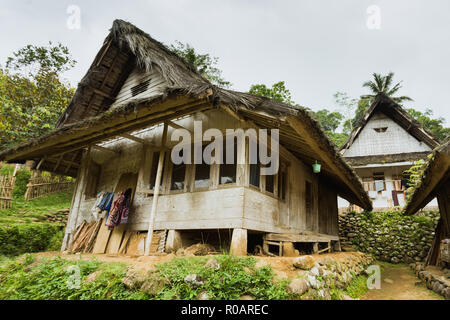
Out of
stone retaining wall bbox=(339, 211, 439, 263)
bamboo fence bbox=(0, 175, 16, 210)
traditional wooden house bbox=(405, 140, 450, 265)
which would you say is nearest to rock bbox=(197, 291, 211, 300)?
traditional wooden house bbox=(405, 140, 450, 265)

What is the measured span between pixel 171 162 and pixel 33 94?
43.2 feet

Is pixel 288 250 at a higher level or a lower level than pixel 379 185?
lower

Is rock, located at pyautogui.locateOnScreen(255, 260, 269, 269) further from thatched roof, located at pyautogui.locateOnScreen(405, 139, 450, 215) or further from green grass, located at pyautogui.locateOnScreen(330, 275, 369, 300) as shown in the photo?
thatched roof, located at pyautogui.locateOnScreen(405, 139, 450, 215)

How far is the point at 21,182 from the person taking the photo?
1534 centimetres

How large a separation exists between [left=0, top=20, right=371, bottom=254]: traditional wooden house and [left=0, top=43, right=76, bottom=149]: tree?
20.5 feet

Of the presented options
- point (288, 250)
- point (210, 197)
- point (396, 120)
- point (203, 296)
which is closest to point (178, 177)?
point (210, 197)

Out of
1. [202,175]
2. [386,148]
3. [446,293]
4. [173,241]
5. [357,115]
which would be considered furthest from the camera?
[357,115]

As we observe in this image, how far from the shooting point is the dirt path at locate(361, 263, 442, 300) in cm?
533

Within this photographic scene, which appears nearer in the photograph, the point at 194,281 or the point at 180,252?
the point at 194,281

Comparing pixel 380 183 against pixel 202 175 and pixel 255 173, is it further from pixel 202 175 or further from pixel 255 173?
pixel 202 175

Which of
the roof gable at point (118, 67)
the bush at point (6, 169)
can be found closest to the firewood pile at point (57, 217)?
the roof gable at point (118, 67)

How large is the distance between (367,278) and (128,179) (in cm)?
708

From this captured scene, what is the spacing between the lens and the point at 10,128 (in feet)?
46.2

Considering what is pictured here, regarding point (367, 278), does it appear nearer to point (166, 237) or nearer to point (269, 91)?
point (166, 237)
